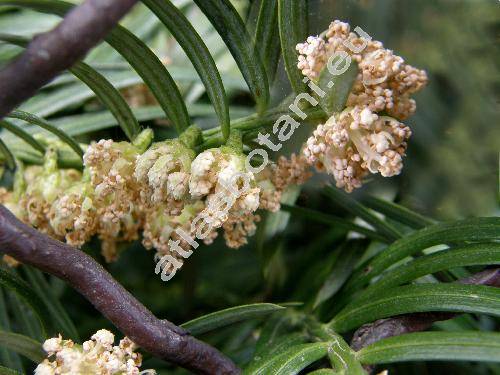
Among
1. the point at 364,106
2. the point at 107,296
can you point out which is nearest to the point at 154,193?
the point at 107,296

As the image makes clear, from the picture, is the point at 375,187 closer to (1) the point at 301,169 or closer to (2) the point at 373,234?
(2) the point at 373,234

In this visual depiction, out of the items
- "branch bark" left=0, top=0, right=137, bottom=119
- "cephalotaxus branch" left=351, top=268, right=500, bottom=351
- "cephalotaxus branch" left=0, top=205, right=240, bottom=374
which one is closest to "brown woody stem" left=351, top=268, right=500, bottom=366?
"cephalotaxus branch" left=351, top=268, right=500, bottom=351

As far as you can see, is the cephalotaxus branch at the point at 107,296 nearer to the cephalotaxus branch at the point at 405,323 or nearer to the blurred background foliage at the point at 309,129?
the cephalotaxus branch at the point at 405,323

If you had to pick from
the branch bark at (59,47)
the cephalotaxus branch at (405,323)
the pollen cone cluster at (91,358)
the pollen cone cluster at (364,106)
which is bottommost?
the cephalotaxus branch at (405,323)

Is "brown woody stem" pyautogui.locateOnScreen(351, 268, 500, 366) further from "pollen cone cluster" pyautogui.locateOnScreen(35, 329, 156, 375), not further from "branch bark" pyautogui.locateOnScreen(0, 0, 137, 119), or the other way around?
"branch bark" pyautogui.locateOnScreen(0, 0, 137, 119)

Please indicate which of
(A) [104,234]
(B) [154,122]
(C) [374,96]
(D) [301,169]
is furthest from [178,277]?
(C) [374,96]

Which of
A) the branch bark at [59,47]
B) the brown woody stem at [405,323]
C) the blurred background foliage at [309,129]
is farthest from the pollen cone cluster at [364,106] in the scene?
the branch bark at [59,47]
